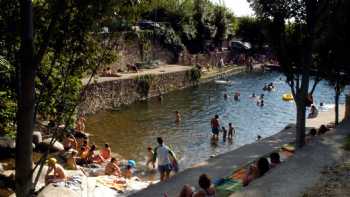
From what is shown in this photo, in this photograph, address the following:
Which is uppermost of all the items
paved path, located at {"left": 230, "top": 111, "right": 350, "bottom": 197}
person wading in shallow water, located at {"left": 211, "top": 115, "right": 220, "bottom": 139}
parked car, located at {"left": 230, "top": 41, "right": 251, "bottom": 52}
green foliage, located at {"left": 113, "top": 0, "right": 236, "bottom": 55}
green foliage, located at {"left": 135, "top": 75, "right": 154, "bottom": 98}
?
green foliage, located at {"left": 113, "top": 0, "right": 236, "bottom": 55}

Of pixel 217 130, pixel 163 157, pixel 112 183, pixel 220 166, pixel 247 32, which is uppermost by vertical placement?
pixel 247 32

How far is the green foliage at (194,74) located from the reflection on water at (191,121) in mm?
1792

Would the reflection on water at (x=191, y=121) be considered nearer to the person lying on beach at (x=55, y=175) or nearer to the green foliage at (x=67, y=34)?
the person lying on beach at (x=55, y=175)

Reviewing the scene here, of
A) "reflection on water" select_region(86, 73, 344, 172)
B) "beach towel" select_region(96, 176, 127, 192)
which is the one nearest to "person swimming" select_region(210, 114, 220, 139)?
"reflection on water" select_region(86, 73, 344, 172)

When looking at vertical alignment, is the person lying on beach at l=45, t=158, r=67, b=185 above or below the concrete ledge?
above

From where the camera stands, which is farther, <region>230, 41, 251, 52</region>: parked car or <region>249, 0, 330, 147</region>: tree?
<region>230, 41, 251, 52</region>: parked car

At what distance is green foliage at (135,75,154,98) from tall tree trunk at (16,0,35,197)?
30.6 meters

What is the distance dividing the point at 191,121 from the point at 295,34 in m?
16.0

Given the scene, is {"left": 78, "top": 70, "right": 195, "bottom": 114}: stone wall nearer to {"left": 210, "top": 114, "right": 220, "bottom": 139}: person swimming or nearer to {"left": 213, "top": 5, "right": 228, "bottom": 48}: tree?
{"left": 210, "top": 114, "right": 220, "bottom": 139}: person swimming

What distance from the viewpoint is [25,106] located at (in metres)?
5.18

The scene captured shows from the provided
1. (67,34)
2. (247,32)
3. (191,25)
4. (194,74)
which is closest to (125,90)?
(194,74)

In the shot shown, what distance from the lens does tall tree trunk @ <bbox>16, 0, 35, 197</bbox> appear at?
513 cm

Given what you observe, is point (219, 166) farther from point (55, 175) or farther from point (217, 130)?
point (217, 130)

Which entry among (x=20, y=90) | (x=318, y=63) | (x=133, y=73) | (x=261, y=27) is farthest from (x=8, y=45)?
(x=133, y=73)
